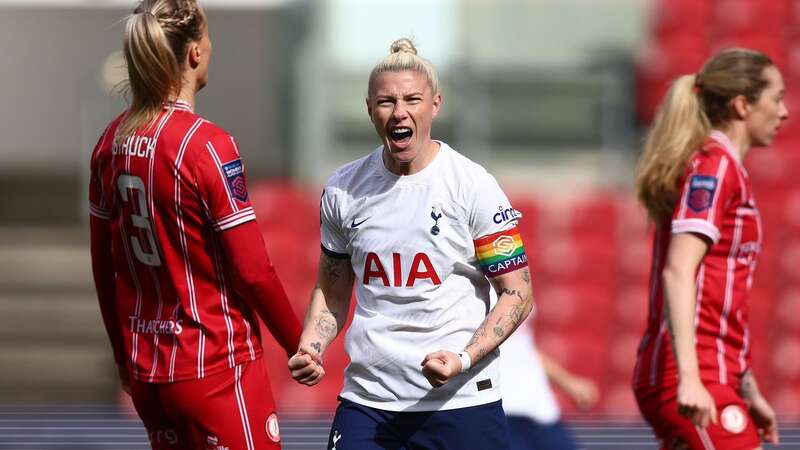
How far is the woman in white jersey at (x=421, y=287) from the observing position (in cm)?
346

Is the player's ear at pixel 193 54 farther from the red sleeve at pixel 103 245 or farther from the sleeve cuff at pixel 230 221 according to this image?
the sleeve cuff at pixel 230 221

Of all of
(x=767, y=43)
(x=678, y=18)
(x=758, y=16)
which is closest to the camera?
(x=767, y=43)

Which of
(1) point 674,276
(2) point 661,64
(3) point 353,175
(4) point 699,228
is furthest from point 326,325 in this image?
(2) point 661,64

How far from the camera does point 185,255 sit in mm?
3584

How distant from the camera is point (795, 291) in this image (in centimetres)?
1028

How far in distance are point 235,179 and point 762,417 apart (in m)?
1.79

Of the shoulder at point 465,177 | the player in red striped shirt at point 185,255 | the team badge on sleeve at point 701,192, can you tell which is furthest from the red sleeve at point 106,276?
the team badge on sleeve at point 701,192

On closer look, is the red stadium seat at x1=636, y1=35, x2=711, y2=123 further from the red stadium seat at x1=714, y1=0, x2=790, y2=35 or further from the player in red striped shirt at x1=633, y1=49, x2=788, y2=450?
the player in red striped shirt at x1=633, y1=49, x2=788, y2=450

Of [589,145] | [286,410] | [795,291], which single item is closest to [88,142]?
[286,410]

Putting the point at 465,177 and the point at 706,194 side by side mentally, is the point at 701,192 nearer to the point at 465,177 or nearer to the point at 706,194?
the point at 706,194

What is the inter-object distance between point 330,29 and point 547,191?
2213 mm

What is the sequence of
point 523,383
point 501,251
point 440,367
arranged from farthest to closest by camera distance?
point 523,383 → point 501,251 → point 440,367

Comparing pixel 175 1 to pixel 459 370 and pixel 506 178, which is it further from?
pixel 506 178

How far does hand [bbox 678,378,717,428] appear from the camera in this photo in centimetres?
360
